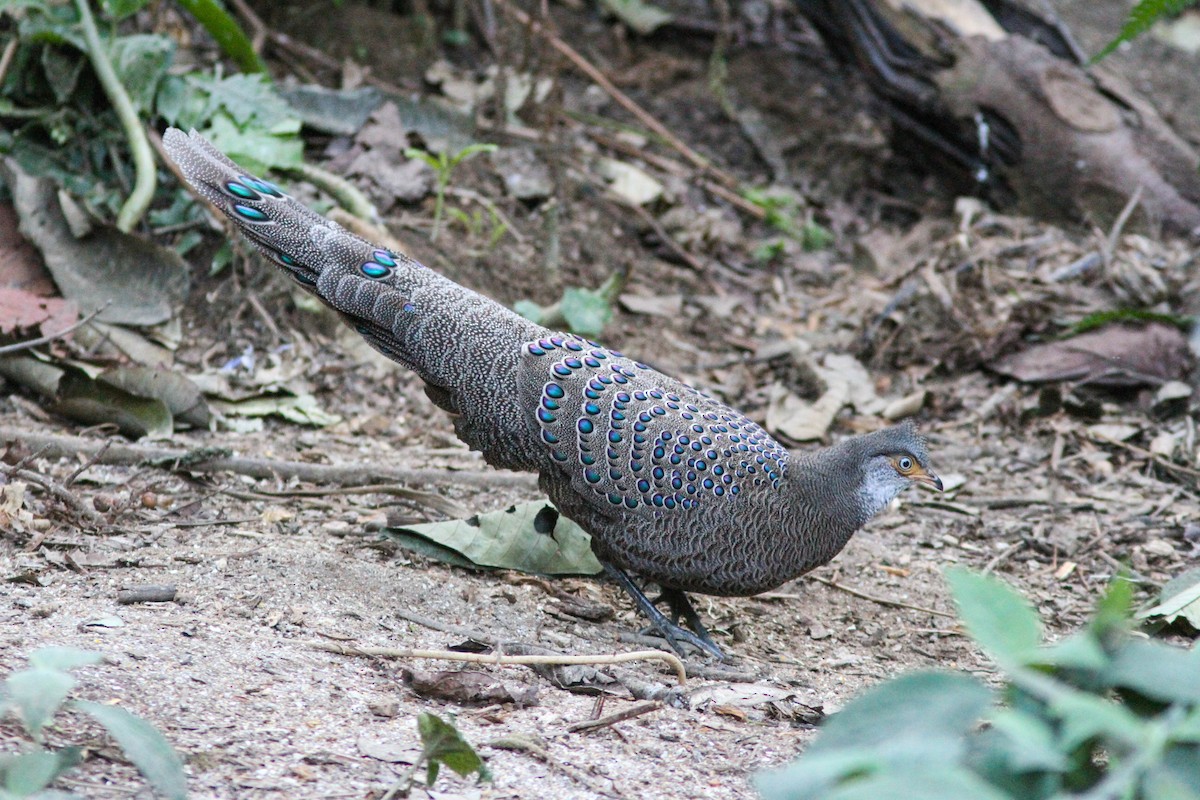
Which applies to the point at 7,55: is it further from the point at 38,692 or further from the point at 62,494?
the point at 38,692

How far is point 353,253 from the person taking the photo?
3.86 meters

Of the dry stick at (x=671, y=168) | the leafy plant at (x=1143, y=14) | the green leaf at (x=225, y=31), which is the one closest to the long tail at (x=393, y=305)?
the green leaf at (x=225, y=31)

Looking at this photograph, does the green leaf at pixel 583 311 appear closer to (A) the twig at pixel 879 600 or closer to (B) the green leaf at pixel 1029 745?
(A) the twig at pixel 879 600

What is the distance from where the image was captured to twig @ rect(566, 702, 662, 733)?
9.31 ft

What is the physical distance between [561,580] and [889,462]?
115cm

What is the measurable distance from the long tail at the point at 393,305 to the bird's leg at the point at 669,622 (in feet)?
1.60

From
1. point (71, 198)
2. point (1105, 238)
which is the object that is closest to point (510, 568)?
point (71, 198)

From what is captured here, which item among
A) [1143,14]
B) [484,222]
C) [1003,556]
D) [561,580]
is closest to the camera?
[561,580]

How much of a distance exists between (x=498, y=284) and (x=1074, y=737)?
4.59 meters

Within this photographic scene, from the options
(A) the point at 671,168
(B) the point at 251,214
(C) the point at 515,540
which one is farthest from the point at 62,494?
(A) the point at 671,168

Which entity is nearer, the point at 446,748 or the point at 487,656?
the point at 446,748

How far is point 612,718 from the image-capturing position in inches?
112

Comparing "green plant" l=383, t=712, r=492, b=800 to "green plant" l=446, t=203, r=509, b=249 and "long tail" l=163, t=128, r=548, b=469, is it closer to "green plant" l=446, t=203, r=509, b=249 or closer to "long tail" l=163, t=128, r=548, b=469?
"long tail" l=163, t=128, r=548, b=469

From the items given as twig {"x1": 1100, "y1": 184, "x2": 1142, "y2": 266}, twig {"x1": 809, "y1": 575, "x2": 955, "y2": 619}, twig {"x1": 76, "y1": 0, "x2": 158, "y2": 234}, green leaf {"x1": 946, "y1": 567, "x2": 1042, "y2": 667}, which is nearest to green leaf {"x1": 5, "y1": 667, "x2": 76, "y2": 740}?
green leaf {"x1": 946, "y1": 567, "x2": 1042, "y2": 667}
